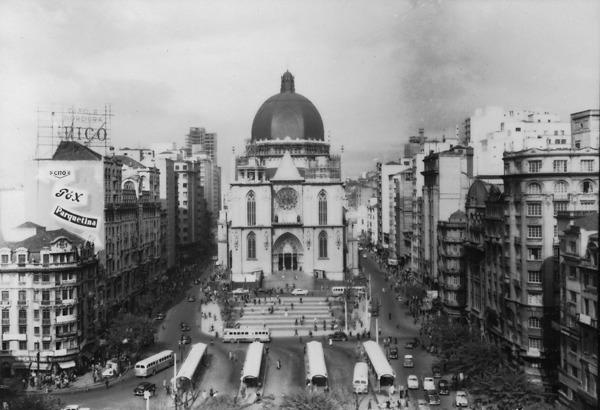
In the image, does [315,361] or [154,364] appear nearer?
[315,361]

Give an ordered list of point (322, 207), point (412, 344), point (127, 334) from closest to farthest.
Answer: point (127, 334) → point (412, 344) → point (322, 207)

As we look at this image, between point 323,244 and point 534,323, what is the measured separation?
4607 cm

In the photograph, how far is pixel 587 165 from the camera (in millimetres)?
49750

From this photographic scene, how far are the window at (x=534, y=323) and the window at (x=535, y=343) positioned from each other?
0.82 m

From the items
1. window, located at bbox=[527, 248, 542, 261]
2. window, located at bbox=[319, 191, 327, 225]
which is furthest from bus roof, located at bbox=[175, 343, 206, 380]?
window, located at bbox=[319, 191, 327, 225]

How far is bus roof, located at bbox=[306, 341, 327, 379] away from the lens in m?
50.9

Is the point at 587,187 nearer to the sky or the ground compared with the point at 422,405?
nearer to the sky

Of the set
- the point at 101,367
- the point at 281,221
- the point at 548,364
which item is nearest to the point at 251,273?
the point at 281,221

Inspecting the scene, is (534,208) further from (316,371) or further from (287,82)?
(287,82)

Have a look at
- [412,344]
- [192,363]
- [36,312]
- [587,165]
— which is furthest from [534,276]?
[36,312]

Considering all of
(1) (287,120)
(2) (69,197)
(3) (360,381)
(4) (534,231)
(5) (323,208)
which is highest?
(1) (287,120)

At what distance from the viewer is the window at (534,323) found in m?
50.6

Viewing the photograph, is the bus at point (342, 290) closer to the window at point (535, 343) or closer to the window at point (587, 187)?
the window at point (535, 343)

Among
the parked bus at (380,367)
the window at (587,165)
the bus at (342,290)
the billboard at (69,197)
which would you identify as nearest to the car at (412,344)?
the parked bus at (380,367)
